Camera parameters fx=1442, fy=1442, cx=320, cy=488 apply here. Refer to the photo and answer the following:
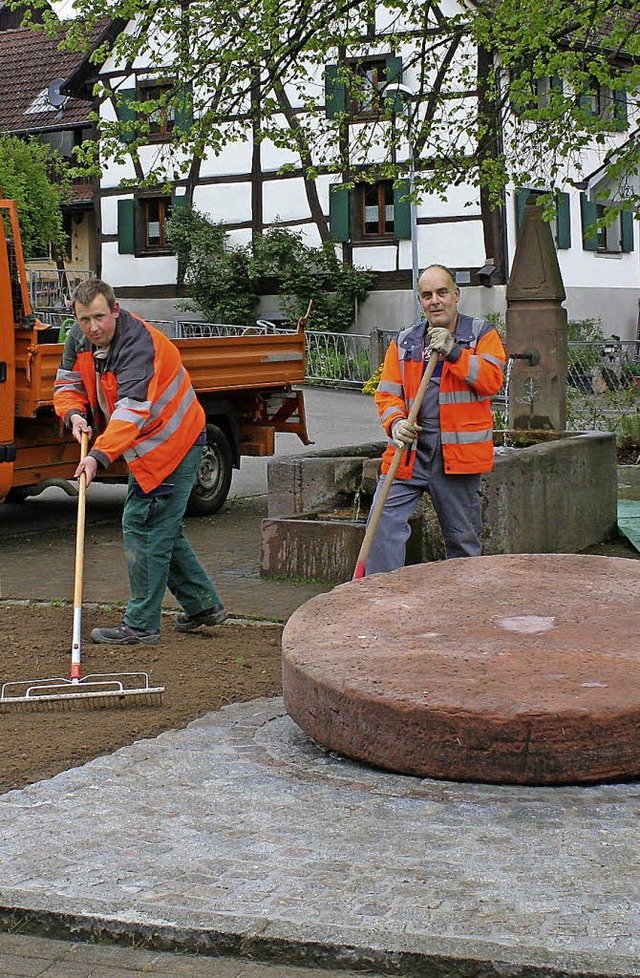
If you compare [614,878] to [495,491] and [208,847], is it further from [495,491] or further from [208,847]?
[495,491]

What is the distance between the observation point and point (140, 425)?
21.4 feet

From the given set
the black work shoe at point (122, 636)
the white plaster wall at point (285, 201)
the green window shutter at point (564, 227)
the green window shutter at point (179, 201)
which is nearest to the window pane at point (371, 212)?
the white plaster wall at point (285, 201)

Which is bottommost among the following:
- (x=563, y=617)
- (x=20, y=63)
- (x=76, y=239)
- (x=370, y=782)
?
(x=370, y=782)

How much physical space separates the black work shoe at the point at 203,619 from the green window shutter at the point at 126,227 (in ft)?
80.2

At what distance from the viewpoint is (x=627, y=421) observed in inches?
600

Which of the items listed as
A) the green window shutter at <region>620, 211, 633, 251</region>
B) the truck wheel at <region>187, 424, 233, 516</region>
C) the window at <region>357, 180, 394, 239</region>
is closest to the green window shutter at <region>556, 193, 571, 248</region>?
the green window shutter at <region>620, 211, 633, 251</region>

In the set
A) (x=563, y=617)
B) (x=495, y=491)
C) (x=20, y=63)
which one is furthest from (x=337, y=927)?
(x=20, y=63)

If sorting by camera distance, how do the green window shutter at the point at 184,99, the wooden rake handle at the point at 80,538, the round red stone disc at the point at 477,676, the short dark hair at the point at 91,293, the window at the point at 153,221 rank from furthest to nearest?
the window at the point at 153,221, the green window shutter at the point at 184,99, the short dark hair at the point at 91,293, the wooden rake handle at the point at 80,538, the round red stone disc at the point at 477,676

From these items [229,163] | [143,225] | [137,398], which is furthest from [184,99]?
[143,225]

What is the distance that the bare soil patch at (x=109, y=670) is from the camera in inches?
194

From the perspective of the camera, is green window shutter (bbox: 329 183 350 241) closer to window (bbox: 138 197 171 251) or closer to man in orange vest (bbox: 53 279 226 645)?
window (bbox: 138 197 171 251)

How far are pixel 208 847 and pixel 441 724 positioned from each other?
0.83 metres

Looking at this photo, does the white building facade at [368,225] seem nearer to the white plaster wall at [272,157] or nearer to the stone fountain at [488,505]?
the white plaster wall at [272,157]

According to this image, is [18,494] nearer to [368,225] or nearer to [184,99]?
[184,99]
